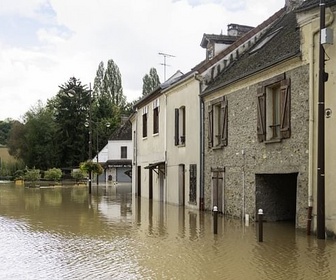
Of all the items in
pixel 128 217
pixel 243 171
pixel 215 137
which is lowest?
pixel 128 217

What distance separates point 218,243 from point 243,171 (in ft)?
18.5

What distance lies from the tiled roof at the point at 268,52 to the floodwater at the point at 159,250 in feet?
16.6

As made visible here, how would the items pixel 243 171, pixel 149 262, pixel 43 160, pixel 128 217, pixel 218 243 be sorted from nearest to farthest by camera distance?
pixel 149 262 < pixel 218 243 < pixel 243 171 < pixel 128 217 < pixel 43 160

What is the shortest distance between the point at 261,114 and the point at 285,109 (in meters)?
1.40

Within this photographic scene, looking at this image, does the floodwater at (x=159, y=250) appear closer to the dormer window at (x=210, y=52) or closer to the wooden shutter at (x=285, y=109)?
the wooden shutter at (x=285, y=109)

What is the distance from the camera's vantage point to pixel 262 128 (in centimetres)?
1620

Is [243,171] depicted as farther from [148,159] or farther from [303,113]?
[148,159]

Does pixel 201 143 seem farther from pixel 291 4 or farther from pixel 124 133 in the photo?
pixel 124 133

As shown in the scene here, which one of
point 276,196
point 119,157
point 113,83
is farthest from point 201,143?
point 113,83

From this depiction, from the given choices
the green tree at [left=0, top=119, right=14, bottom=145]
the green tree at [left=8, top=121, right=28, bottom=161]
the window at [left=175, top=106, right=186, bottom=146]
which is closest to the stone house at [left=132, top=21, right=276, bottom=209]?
the window at [left=175, top=106, right=186, bottom=146]

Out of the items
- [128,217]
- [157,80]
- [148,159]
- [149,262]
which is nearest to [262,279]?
[149,262]

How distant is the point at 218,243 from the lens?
12.2 m

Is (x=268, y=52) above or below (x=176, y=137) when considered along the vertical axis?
above

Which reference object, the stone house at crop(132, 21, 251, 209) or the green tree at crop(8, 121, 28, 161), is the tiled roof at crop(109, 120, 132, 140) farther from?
the stone house at crop(132, 21, 251, 209)
